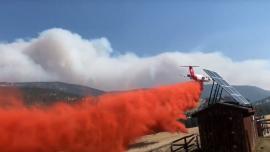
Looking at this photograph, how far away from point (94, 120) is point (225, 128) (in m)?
14.3

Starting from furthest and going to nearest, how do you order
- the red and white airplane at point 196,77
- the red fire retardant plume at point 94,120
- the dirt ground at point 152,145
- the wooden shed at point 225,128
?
1. the red and white airplane at point 196,77
2. the dirt ground at point 152,145
3. the wooden shed at point 225,128
4. the red fire retardant plume at point 94,120

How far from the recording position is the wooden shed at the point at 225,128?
108ft

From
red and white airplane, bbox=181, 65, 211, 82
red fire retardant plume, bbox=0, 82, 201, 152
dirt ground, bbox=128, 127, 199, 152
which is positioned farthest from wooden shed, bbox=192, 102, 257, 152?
red and white airplane, bbox=181, 65, 211, 82

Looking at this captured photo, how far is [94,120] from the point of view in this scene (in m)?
42.2

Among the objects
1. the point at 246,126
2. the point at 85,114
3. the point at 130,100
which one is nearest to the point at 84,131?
the point at 85,114

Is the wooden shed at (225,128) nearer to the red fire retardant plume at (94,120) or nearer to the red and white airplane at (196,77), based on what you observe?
the red fire retardant plume at (94,120)

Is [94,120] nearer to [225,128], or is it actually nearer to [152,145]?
[225,128]

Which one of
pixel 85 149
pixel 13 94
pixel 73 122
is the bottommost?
pixel 85 149

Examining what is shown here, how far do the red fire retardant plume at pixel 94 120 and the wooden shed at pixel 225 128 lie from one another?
11.7 meters

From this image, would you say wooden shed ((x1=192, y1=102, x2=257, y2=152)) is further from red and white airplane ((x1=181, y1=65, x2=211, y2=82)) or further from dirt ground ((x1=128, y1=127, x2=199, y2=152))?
red and white airplane ((x1=181, y1=65, x2=211, y2=82))

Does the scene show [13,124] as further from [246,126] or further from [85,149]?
[246,126]

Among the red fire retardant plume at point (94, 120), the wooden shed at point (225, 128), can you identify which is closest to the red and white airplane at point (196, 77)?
the red fire retardant plume at point (94, 120)

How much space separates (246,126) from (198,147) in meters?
5.51

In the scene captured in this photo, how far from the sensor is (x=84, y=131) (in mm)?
40062
